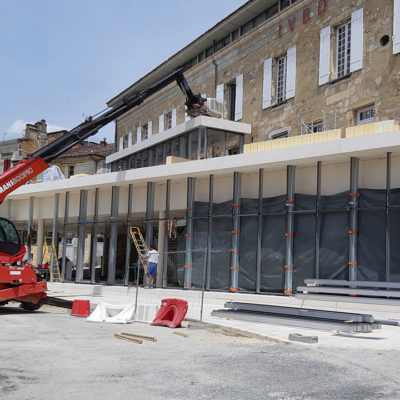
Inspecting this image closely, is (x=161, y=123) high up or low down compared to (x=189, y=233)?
up

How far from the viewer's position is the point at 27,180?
18.8 meters

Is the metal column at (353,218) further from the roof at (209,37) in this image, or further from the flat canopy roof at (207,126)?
the roof at (209,37)

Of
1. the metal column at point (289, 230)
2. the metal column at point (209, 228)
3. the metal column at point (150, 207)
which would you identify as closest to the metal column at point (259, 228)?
the metal column at point (289, 230)

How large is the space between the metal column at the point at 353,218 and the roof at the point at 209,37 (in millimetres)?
10880

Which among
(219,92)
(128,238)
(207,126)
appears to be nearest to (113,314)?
(128,238)

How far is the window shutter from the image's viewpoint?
2442 centimetres

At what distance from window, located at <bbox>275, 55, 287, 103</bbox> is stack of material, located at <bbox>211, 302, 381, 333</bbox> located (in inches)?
498

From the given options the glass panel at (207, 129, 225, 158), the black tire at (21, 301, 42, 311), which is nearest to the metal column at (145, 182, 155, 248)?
the glass panel at (207, 129, 225, 158)

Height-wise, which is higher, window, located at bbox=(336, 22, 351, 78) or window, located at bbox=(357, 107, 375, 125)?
window, located at bbox=(336, 22, 351, 78)

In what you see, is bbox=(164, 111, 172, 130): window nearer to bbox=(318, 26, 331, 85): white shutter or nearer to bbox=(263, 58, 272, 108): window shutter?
bbox=(263, 58, 272, 108): window shutter

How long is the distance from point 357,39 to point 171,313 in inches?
505

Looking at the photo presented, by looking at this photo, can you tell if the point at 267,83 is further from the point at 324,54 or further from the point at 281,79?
the point at 324,54

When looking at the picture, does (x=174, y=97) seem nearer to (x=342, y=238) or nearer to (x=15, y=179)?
(x=15, y=179)

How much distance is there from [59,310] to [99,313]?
3259 mm
